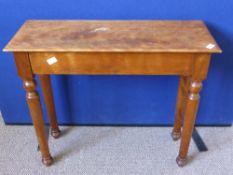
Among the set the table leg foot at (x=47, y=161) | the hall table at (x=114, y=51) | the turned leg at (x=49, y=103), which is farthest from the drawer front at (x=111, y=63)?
the table leg foot at (x=47, y=161)

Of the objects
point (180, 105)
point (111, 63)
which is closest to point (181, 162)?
point (180, 105)

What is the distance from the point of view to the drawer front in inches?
42.9

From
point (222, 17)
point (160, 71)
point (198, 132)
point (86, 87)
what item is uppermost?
point (222, 17)

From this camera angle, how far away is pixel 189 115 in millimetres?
1273

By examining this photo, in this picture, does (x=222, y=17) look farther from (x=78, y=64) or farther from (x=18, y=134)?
(x=18, y=134)

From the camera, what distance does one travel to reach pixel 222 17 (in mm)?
1371

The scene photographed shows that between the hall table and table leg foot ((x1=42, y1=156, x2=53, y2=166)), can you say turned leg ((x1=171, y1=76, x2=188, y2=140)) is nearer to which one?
the hall table

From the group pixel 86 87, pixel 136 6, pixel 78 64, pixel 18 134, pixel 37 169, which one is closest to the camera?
pixel 78 64

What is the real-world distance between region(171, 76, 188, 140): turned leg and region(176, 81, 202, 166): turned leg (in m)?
0.19

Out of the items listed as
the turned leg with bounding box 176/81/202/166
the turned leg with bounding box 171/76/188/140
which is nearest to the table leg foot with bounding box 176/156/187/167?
the turned leg with bounding box 176/81/202/166

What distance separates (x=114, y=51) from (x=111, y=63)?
0.23 feet

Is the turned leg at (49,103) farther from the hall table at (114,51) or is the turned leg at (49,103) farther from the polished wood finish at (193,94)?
the polished wood finish at (193,94)

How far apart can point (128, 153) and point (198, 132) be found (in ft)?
1.58

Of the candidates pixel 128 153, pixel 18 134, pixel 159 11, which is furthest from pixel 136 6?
pixel 18 134
